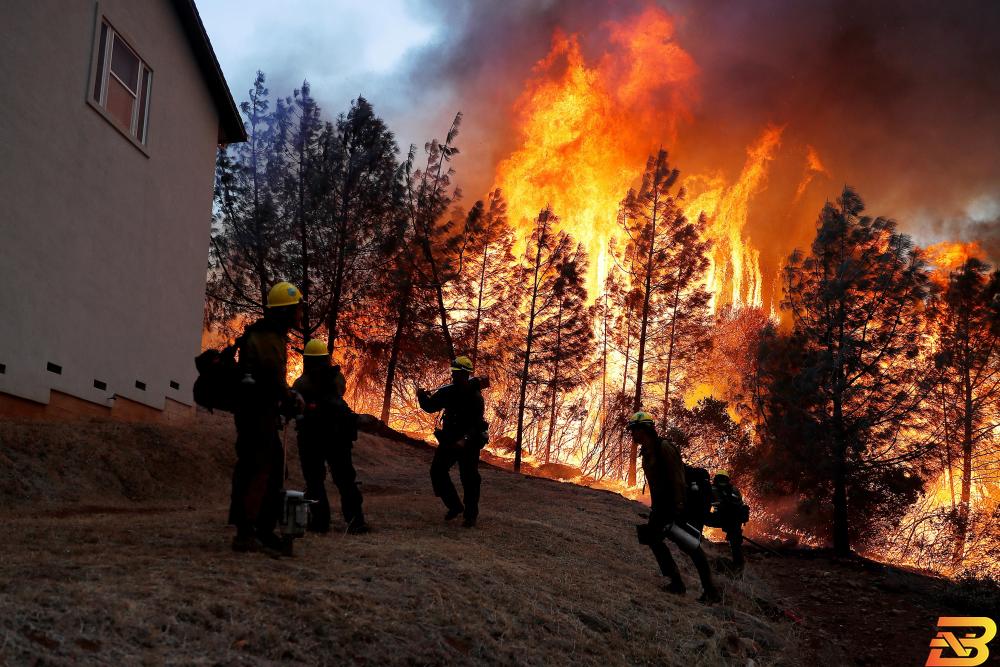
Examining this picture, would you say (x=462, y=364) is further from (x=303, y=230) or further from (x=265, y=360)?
(x=303, y=230)

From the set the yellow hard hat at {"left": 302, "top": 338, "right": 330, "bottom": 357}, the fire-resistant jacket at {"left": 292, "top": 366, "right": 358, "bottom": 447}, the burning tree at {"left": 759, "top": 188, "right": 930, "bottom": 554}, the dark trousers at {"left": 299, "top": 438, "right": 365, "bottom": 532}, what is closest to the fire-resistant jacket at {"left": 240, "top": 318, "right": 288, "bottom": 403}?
the fire-resistant jacket at {"left": 292, "top": 366, "right": 358, "bottom": 447}

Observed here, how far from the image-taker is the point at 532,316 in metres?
32.2

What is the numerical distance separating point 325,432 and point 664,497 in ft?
12.6

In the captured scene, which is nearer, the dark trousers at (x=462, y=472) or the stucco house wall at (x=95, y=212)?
the dark trousers at (x=462, y=472)

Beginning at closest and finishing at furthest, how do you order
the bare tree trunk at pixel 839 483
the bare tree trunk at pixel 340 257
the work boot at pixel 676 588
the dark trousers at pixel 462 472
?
1. the work boot at pixel 676 588
2. the dark trousers at pixel 462 472
3. the bare tree trunk at pixel 839 483
4. the bare tree trunk at pixel 340 257

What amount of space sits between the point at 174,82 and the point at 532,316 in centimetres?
1899

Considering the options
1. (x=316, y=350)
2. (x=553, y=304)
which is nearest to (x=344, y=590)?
(x=316, y=350)

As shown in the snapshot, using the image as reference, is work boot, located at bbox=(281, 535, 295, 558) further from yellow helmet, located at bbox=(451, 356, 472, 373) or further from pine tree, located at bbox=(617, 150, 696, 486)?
pine tree, located at bbox=(617, 150, 696, 486)

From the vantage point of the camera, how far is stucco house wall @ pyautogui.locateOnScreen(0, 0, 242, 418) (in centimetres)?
1106

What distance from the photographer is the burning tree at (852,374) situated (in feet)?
74.3

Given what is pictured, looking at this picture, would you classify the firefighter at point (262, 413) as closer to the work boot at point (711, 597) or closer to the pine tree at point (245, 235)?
the work boot at point (711, 597)

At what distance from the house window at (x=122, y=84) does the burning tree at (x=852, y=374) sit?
19.1 m

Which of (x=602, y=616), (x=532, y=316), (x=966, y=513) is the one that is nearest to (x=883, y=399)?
(x=966, y=513)

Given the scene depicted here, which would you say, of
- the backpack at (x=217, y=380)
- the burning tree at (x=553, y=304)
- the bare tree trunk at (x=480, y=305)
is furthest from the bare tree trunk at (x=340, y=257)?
the backpack at (x=217, y=380)
